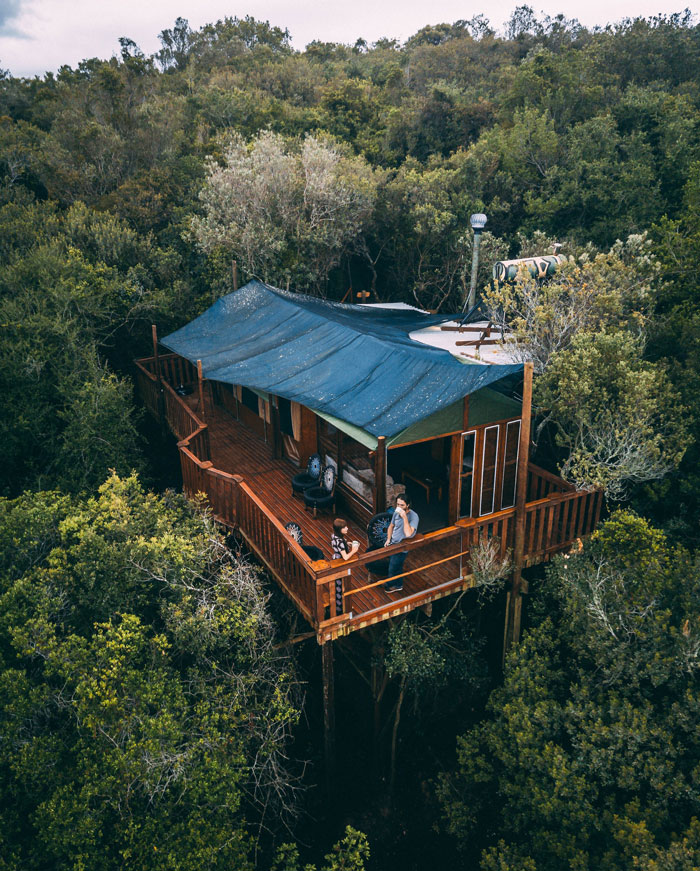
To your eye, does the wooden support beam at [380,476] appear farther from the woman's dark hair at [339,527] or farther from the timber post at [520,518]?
the timber post at [520,518]

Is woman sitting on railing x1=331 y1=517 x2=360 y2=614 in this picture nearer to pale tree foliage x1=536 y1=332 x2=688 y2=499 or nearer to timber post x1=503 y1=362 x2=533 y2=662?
timber post x1=503 y1=362 x2=533 y2=662

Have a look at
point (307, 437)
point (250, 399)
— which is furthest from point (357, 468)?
point (250, 399)

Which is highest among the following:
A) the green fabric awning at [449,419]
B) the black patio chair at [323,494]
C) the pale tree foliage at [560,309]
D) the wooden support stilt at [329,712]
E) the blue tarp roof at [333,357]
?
the pale tree foliage at [560,309]

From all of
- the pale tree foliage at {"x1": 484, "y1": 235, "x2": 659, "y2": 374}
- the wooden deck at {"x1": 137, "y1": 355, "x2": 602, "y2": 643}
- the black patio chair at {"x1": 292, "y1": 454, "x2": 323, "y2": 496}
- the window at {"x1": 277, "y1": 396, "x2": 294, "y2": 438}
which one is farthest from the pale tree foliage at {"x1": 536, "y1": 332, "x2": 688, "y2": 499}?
the window at {"x1": 277, "y1": 396, "x2": 294, "y2": 438}

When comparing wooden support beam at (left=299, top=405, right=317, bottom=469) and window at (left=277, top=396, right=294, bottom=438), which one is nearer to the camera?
wooden support beam at (left=299, top=405, right=317, bottom=469)

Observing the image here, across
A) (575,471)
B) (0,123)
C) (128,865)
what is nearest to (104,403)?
(128,865)

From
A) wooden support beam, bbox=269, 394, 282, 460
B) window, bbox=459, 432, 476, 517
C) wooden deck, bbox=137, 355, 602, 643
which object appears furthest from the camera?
wooden support beam, bbox=269, 394, 282, 460

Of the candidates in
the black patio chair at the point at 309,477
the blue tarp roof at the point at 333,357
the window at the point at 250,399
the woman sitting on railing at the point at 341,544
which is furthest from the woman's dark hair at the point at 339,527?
the window at the point at 250,399
